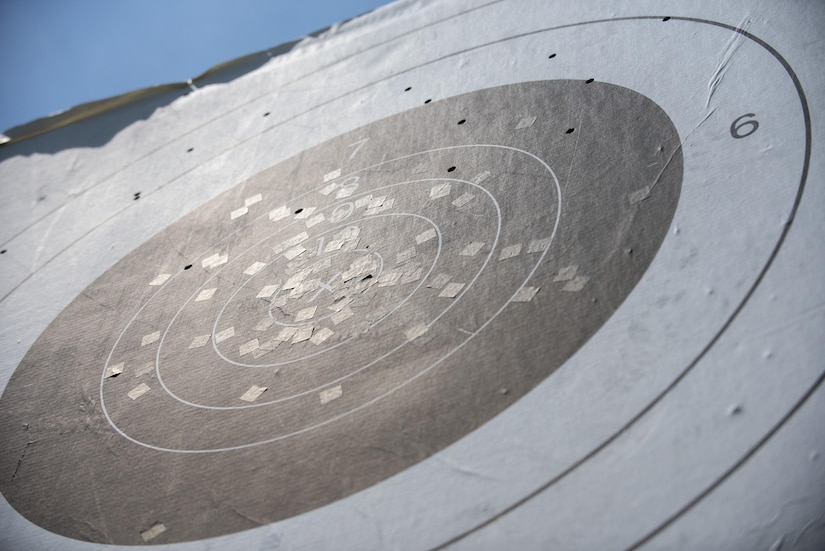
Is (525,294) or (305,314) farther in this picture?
(305,314)

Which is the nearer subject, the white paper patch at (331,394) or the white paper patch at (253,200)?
the white paper patch at (331,394)

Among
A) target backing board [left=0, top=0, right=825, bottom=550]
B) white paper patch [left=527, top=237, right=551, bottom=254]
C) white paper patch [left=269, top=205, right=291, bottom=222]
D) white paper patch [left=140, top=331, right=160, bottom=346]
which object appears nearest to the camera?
target backing board [left=0, top=0, right=825, bottom=550]

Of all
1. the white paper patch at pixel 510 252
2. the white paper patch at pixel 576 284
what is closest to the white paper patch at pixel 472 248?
the white paper patch at pixel 510 252

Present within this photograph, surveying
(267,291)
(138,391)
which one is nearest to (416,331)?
(267,291)

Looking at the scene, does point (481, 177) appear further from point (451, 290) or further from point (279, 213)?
point (279, 213)

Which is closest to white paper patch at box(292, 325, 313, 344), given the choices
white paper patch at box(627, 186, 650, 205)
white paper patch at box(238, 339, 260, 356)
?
white paper patch at box(238, 339, 260, 356)

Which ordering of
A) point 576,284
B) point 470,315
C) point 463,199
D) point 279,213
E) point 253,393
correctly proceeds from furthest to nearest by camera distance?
point 279,213
point 463,199
point 253,393
point 470,315
point 576,284

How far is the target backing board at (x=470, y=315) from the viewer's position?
6.98 feet

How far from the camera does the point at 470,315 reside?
274cm

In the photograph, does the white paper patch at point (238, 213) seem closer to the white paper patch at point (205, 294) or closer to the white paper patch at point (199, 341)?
the white paper patch at point (205, 294)

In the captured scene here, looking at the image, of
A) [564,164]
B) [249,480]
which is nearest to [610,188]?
[564,164]

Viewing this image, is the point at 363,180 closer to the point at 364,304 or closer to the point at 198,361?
the point at 364,304

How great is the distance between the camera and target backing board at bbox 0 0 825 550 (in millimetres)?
2127

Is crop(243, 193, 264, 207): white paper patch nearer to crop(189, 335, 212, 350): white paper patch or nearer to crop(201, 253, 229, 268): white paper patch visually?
crop(201, 253, 229, 268): white paper patch
